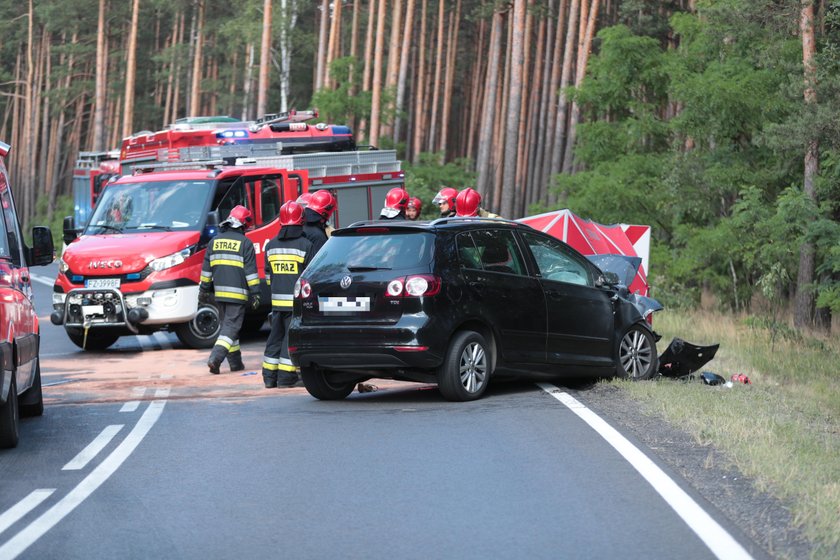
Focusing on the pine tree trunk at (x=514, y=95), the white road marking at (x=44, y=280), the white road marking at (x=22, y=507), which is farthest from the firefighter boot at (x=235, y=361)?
the pine tree trunk at (x=514, y=95)

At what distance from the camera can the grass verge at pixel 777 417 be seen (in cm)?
713

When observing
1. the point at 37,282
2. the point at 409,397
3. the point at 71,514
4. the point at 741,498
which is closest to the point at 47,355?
the point at 409,397

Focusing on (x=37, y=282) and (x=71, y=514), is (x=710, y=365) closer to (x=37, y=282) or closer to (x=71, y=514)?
(x=71, y=514)

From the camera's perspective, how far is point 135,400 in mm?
12047

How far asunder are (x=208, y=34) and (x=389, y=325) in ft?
208

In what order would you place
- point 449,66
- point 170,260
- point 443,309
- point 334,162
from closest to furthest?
point 443,309 < point 170,260 < point 334,162 < point 449,66

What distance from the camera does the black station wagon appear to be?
35.8 feet

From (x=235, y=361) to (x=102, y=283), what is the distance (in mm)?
2975

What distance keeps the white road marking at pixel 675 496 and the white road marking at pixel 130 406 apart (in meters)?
3.82

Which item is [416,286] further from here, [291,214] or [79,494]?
[79,494]

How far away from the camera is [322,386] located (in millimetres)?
11836

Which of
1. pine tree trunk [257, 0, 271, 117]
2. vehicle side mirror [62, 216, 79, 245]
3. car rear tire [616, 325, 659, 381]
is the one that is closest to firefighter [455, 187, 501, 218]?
car rear tire [616, 325, 659, 381]

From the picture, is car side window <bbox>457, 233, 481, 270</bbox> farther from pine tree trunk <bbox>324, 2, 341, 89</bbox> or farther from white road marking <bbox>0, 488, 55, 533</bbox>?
pine tree trunk <bbox>324, 2, 341, 89</bbox>

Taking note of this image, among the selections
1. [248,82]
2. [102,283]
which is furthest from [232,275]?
[248,82]
